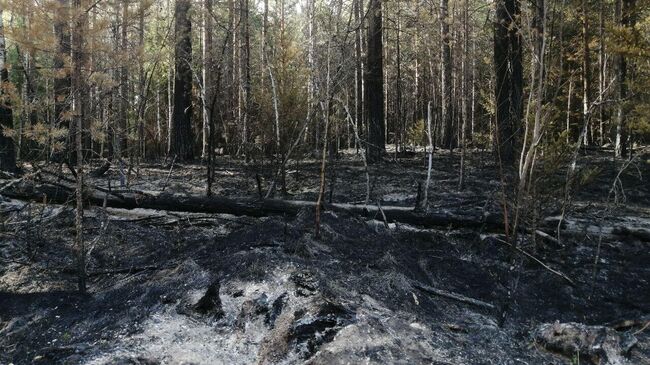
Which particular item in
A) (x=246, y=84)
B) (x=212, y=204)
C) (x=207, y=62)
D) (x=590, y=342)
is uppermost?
(x=207, y=62)

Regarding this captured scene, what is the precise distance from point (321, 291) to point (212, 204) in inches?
120

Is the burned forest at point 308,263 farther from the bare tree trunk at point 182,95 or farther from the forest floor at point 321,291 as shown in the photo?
the bare tree trunk at point 182,95

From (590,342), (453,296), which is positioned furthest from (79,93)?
(590,342)

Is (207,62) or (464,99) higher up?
(207,62)

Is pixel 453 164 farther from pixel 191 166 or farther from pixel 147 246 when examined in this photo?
pixel 147 246

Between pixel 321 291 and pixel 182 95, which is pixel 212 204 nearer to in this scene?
pixel 321 291

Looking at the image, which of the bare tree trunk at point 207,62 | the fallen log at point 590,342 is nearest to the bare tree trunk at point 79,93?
the bare tree trunk at point 207,62

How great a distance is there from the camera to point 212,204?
682cm

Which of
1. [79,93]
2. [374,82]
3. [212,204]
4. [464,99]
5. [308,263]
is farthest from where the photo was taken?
[374,82]

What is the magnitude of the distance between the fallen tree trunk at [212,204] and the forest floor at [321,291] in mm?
119

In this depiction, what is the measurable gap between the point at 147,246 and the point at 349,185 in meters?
4.68

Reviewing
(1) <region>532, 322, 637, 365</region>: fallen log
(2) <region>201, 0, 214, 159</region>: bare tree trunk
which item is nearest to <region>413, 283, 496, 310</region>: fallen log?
(1) <region>532, 322, 637, 365</region>: fallen log

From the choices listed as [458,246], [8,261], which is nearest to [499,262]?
[458,246]

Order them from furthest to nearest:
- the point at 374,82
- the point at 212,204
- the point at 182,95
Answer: the point at 182,95, the point at 374,82, the point at 212,204
